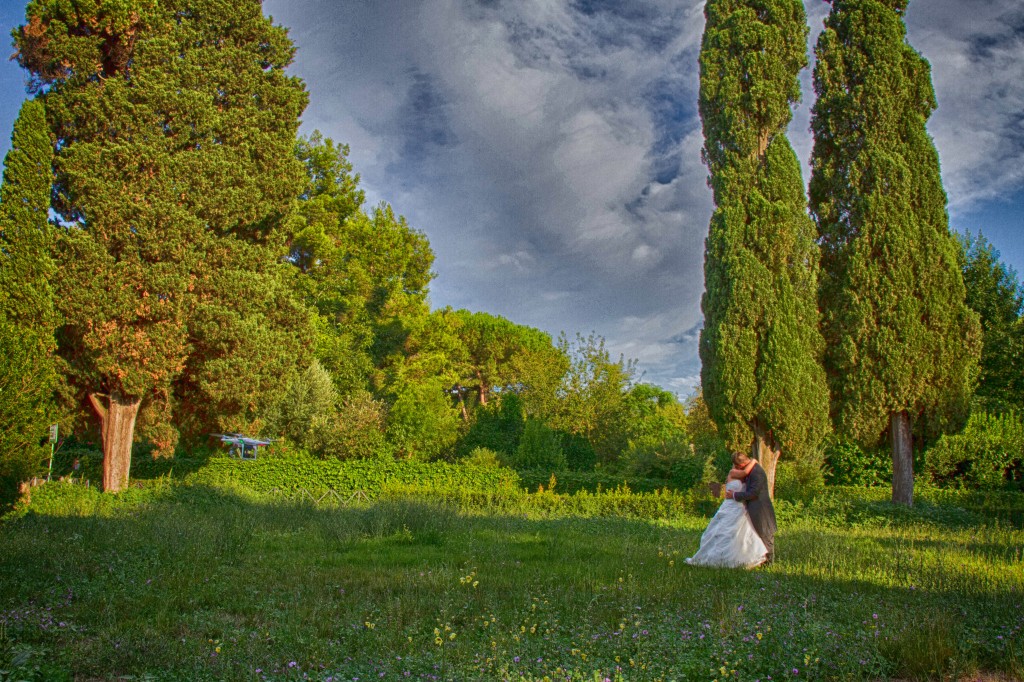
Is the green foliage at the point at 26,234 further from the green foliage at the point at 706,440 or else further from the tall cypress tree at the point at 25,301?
the green foliage at the point at 706,440

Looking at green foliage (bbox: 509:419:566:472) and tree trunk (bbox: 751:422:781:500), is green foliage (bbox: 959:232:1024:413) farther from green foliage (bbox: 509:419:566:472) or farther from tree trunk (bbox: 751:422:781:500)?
green foliage (bbox: 509:419:566:472)

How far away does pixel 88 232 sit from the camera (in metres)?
15.1

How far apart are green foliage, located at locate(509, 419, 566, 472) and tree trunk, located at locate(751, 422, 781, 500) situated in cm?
697

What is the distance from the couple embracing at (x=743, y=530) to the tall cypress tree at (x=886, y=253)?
8.68 m

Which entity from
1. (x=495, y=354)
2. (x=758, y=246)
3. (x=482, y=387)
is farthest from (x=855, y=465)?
(x=482, y=387)

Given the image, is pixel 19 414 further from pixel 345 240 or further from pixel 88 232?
pixel 345 240

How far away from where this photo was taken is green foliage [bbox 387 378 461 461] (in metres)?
24.0

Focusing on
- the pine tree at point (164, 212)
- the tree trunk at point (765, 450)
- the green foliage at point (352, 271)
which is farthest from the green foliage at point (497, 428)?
the tree trunk at point (765, 450)

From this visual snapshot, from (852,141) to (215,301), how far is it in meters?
17.1

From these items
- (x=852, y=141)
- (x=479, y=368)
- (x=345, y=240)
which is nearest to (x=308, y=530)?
(x=852, y=141)

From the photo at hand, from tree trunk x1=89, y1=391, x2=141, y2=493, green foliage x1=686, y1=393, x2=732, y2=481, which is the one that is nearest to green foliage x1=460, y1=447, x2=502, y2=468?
green foliage x1=686, y1=393, x2=732, y2=481

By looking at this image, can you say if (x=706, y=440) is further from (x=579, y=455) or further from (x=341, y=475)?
(x=341, y=475)

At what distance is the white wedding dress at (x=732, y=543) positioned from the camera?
8625 millimetres

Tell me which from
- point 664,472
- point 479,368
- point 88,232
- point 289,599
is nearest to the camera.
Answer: point 289,599
